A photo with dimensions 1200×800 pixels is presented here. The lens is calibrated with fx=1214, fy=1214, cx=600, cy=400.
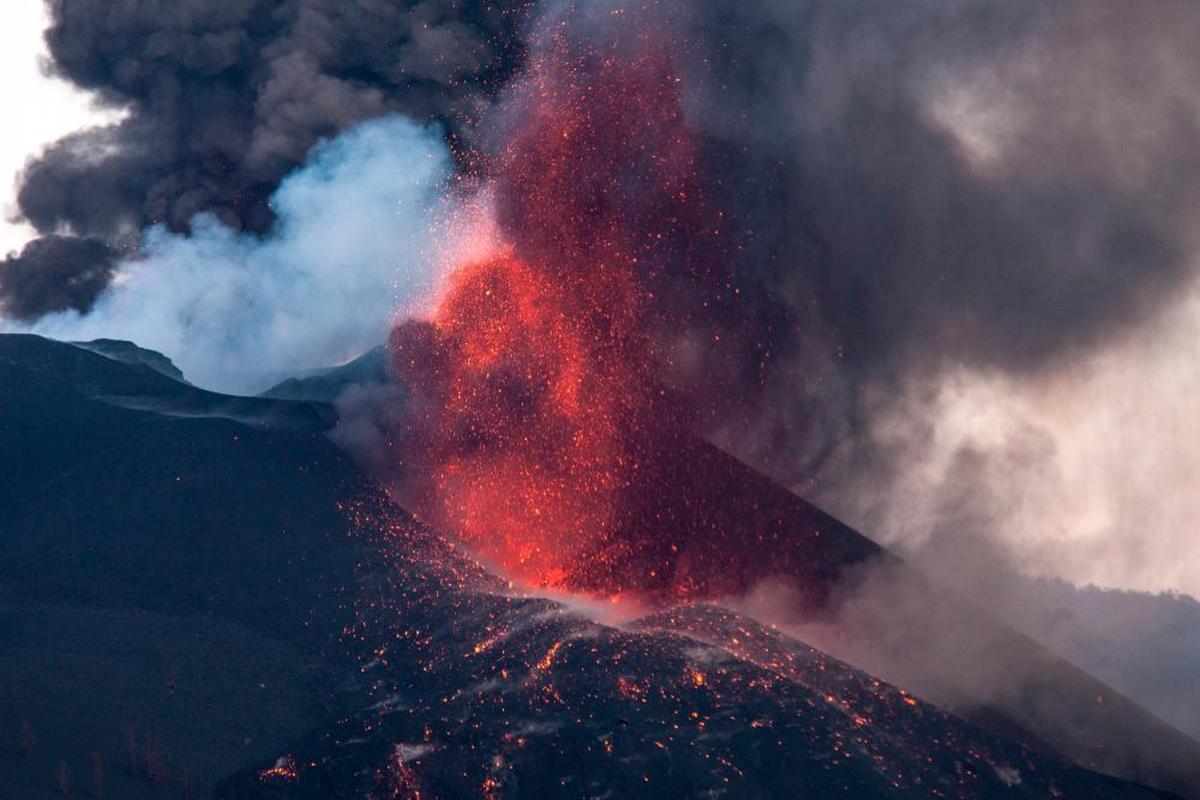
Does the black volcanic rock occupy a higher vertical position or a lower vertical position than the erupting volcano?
lower

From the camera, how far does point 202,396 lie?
1484cm

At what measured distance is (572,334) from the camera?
56.1 ft

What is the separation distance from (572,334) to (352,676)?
8155 millimetres

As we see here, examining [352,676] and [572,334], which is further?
[572,334]

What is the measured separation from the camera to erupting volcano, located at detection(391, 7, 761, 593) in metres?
14.9

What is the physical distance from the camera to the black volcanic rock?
332 inches

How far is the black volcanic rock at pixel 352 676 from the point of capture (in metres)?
8.44

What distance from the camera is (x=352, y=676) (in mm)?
9758

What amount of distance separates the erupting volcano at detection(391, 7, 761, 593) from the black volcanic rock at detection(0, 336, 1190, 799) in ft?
7.02

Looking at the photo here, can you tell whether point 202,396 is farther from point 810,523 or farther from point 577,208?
point 810,523

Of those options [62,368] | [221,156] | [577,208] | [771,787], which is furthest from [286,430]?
[221,156]

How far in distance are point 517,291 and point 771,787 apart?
10460 mm

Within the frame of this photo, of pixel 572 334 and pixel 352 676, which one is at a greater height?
pixel 572 334

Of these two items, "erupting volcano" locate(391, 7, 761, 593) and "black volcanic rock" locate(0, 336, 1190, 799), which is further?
"erupting volcano" locate(391, 7, 761, 593)
